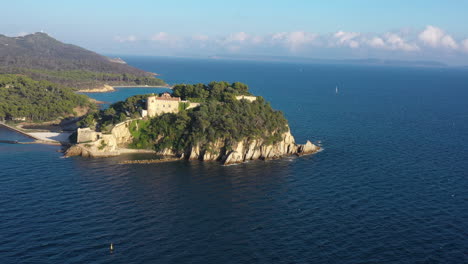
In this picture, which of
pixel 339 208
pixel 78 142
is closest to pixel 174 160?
pixel 78 142

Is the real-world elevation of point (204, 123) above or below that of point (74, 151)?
above

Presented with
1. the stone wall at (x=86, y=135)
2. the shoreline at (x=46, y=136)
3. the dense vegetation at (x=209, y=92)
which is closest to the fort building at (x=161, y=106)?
the dense vegetation at (x=209, y=92)

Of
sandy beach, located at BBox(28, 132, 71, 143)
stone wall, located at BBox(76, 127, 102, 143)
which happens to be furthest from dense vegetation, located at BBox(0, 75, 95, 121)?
stone wall, located at BBox(76, 127, 102, 143)

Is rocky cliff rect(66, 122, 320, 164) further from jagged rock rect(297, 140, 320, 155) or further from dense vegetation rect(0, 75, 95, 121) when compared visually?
dense vegetation rect(0, 75, 95, 121)

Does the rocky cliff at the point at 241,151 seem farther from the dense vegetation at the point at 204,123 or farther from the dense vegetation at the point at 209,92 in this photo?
the dense vegetation at the point at 209,92

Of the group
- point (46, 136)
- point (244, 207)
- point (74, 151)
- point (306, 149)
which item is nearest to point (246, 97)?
point (306, 149)

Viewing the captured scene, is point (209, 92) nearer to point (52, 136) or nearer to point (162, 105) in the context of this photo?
point (162, 105)
